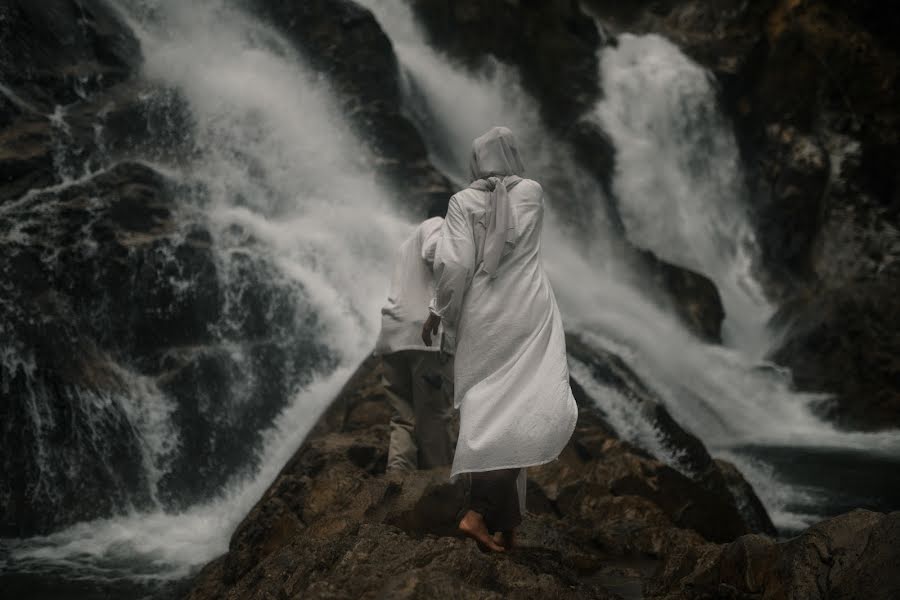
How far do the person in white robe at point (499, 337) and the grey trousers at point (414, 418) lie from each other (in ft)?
2.80

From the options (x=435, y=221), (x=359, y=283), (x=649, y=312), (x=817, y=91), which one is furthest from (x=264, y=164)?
(x=817, y=91)

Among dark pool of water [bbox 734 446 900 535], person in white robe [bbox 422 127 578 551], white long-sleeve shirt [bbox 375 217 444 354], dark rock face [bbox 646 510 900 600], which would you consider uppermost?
white long-sleeve shirt [bbox 375 217 444 354]

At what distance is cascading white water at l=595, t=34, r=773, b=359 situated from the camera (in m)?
15.1

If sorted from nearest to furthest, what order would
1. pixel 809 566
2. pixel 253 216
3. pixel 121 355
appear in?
1. pixel 809 566
2. pixel 121 355
3. pixel 253 216

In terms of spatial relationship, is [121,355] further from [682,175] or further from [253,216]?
[682,175]

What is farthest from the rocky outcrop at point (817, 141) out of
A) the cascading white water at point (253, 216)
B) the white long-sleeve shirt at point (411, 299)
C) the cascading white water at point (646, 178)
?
the white long-sleeve shirt at point (411, 299)

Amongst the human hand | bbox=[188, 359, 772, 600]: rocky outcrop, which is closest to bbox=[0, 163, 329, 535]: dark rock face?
bbox=[188, 359, 772, 600]: rocky outcrop

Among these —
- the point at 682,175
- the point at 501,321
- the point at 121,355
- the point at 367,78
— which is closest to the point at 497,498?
the point at 501,321

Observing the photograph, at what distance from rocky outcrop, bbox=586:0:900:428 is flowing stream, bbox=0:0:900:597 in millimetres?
575

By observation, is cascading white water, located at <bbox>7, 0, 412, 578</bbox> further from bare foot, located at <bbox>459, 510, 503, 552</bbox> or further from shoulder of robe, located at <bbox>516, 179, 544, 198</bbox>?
shoulder of robe, located at <bbox>516, 179, 544, 198</bbox>

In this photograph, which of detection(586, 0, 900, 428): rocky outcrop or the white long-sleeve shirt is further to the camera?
detection(586, 0, 900, 428): rocky outcrop

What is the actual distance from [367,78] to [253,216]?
15.0 feet

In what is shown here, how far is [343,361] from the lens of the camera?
910cm

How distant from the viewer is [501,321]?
11.3ft
